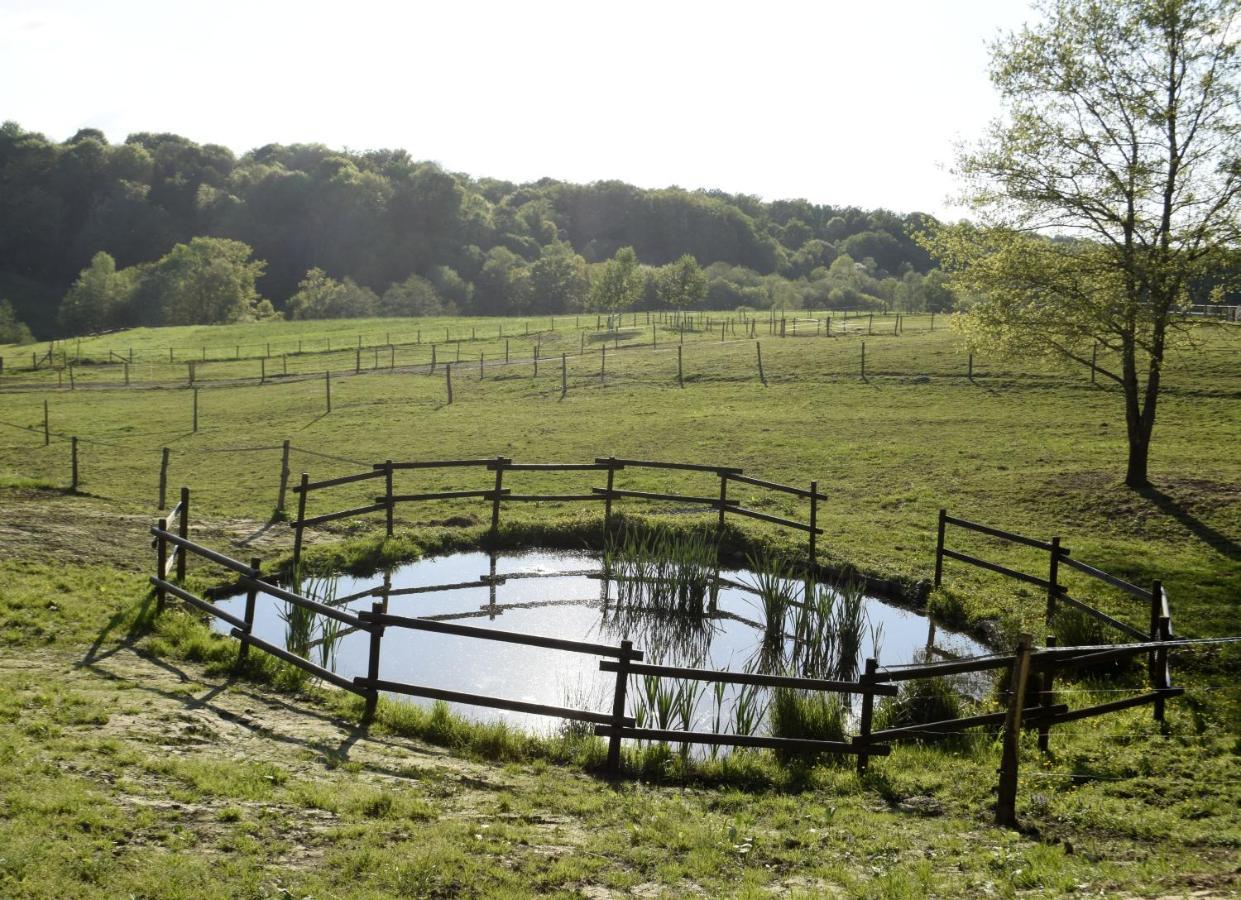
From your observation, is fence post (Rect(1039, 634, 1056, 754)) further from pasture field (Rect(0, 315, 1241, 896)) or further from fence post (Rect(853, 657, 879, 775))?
fence post (Rect(853, 657, 879, 775))

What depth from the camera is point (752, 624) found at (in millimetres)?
18078

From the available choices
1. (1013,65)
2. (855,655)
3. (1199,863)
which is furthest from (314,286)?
(1199,863)

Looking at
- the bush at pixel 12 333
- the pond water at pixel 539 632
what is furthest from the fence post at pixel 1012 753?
the bush at pixel 12 333

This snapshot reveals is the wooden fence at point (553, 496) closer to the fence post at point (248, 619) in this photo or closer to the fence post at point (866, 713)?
the fence post at point (248, 619)

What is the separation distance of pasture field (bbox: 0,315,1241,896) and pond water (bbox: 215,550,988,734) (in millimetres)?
1082

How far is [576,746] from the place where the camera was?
36.6 feet

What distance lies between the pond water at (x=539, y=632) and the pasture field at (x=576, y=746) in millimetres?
1082

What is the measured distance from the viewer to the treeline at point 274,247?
107 metres

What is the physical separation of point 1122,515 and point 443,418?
24.5m

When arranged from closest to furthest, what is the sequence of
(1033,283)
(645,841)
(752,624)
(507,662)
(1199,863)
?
(1199,863)
(645,841)
(507,662)
(752,624)
(1033,283)

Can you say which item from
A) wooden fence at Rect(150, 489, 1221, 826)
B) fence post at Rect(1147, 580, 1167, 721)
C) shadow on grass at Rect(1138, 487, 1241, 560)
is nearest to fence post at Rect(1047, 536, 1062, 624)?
fence post at Rect(1147, 580, 1167, 721)

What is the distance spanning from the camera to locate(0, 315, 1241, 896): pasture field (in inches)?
309

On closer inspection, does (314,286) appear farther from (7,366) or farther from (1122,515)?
(1122,515)

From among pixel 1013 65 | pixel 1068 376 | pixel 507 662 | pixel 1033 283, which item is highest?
pixel 1013 65
